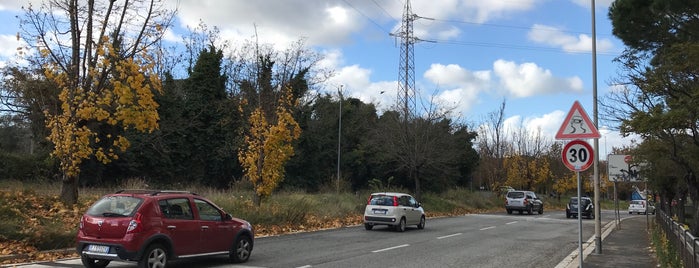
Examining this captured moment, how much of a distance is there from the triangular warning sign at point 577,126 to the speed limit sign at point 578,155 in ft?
0.55

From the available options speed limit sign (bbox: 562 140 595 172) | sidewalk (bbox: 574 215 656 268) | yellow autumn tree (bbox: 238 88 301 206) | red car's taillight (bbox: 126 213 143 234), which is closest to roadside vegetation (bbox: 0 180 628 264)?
yellow autumn tree (bbox: 238 88 301 206)

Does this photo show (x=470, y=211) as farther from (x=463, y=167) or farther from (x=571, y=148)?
(x=571, y=148)

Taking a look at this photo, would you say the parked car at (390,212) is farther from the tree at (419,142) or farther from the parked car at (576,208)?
the parked car at (576,208)

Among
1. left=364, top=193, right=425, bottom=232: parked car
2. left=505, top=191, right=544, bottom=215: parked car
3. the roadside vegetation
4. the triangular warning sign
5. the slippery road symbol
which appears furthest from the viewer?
left=505, top=191, right=544, bottom=215: parked car

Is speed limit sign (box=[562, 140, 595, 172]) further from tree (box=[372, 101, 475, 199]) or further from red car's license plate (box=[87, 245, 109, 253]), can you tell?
tree (box=[372, 101, 475, 199])

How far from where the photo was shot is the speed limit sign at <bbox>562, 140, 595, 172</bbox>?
10.4 m

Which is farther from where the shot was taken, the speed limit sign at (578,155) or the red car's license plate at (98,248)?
the speed limit sign at (578,155)

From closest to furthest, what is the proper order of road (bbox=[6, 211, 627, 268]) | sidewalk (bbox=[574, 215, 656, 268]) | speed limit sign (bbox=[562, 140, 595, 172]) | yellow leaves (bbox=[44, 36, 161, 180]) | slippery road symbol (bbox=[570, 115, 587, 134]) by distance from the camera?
speed limit sign (bbox=[562, 140, 595, 172]), slippery road symbol (bbox=[570, 115, 587, 134]), road (bbox=[6, 211, 627, 268]), sidewalk (bbox=[574, 215, 656, 268]), yellow leaves (bbox=[44, 36, 161, 180])

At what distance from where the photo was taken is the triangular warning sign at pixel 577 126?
10648mm

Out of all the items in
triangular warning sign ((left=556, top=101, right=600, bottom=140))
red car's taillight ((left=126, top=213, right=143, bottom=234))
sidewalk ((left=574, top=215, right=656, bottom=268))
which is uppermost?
triangular warning sign ((left=556, top=101, right=600, bottom=140))

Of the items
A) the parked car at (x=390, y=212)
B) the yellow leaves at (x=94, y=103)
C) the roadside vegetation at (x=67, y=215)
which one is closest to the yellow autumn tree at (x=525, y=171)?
the roadside vegetation at (x=67, y=215)

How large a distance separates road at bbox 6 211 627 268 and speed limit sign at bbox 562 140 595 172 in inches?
130

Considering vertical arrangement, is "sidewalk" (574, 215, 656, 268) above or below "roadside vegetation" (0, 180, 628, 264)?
below

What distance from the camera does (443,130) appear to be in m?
41.4
